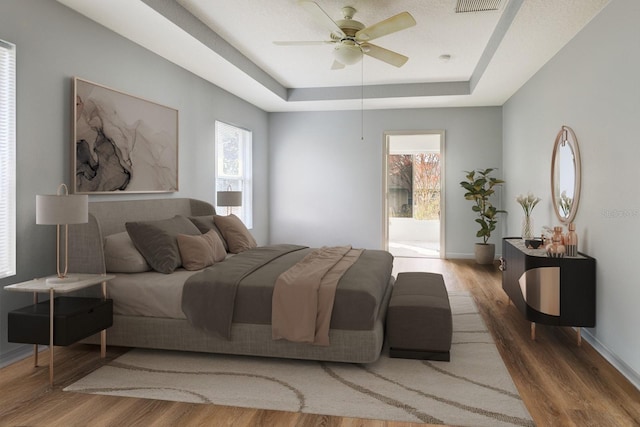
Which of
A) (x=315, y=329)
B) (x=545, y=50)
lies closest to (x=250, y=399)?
(x=315, y=329)

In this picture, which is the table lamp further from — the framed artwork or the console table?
the console table

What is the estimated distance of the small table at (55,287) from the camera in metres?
2.78

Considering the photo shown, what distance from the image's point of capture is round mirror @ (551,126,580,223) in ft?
13.0

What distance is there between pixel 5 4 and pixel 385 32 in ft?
8.61

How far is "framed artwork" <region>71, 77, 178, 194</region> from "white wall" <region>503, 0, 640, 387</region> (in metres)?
3.88

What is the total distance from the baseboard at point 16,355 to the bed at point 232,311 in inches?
15.5

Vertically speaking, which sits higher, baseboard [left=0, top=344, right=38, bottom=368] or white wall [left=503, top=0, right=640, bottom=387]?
white wall [left=503, top=0, right=640, bottom=387]

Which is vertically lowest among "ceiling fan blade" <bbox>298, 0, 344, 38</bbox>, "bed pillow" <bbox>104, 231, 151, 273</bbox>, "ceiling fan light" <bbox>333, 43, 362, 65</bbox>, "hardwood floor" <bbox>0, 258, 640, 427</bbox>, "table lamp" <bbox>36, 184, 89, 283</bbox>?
"hardwood floor" <bbox>0, 258, 640, 427</bbox>

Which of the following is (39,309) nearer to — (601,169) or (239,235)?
(239,235)

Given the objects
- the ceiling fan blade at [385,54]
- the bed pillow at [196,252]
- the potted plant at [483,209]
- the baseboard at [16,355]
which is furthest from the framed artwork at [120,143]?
the potted plant at [483,209]

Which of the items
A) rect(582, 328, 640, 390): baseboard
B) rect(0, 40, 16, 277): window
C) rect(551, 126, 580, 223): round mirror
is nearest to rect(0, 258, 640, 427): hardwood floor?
rect(582, 328, 640, 390): baseboard

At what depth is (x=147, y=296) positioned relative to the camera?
3305 mm

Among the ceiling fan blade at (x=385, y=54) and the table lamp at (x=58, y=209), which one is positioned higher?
the ceiling fan blade at (x=385, y=54)

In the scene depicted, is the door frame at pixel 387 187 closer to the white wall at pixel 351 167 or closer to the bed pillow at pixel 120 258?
the white wall at pixel 351 167
